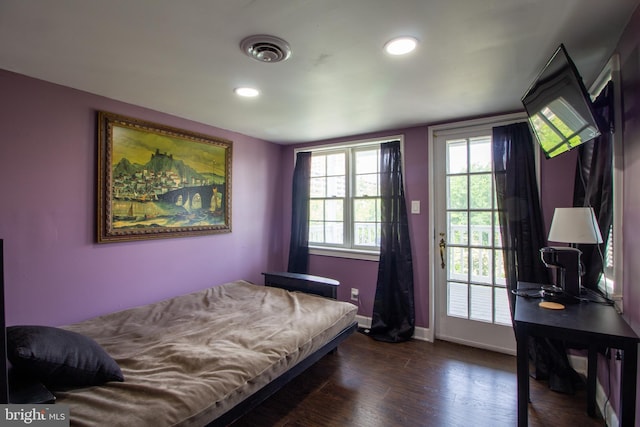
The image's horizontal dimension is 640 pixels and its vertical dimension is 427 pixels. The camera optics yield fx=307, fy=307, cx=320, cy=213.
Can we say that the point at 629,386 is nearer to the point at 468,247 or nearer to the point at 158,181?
the point at 468,247

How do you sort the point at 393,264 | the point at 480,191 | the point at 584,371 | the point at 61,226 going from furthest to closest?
the point at 393,264 < the point at 480,191 < the point at 584,371 < the point at 61,226

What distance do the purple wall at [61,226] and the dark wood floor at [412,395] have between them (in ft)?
4.81

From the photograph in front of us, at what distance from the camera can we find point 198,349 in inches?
73.3

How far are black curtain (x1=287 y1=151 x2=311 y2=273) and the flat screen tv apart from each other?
251 cm

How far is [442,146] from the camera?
3.17 m

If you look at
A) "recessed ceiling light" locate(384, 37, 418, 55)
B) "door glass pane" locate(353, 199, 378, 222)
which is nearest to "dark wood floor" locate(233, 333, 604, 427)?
"door glass pane" locate(353, 199, 378, 222)

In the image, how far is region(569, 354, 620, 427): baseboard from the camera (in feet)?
5.97

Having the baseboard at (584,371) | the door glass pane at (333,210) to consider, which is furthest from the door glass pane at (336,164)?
the baseboard at (584,371)

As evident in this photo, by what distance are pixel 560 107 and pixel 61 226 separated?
10.8 feet

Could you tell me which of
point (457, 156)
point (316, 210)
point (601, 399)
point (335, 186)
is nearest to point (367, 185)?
point (335, 186)

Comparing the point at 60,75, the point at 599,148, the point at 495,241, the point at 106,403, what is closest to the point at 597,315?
the point at 599,148

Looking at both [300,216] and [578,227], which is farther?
[300,216]

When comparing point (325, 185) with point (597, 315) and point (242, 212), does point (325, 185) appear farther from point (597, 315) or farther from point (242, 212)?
point (597, 315)

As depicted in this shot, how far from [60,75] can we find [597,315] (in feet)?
11.5
